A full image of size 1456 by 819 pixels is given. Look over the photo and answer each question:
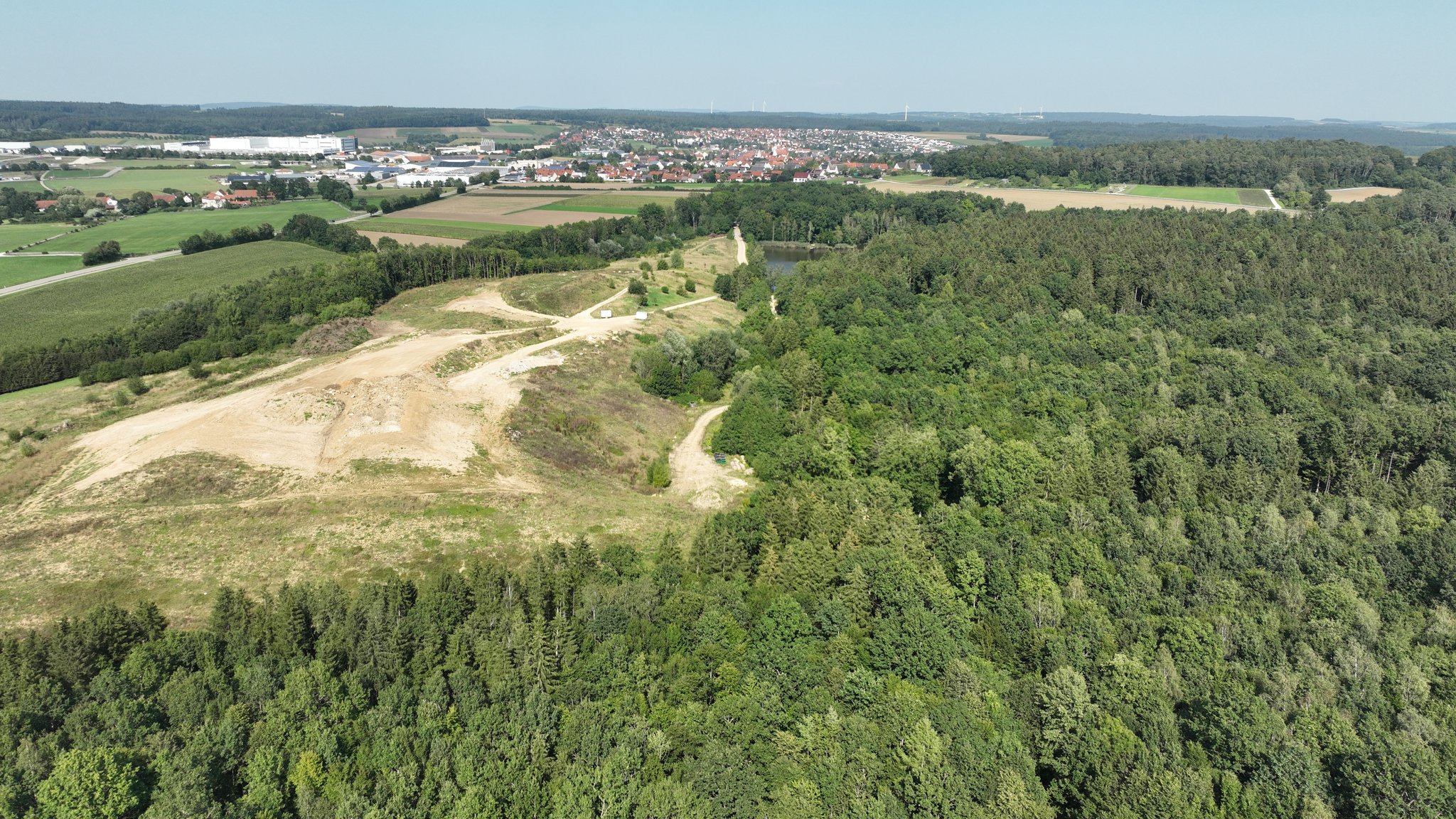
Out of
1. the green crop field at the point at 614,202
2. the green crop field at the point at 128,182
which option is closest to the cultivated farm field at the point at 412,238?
the green crop field at the point at 614,202

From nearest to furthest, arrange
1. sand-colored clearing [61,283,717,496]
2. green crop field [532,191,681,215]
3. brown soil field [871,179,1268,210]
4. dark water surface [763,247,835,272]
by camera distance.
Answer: sand-colored clearing [61,283,717,496] < dark water surface [763,247,835,272] < brown soil field [871,179,1268,210] < green crop field [532,191,681,215]

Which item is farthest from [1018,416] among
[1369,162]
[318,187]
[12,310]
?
[318,187]

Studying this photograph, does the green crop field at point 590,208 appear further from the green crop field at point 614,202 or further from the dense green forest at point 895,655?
the dense green forest at point 895,655

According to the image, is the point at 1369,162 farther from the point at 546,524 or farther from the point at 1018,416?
the point at 546,524

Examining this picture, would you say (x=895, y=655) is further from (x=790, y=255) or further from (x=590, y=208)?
(x=590, y=208)

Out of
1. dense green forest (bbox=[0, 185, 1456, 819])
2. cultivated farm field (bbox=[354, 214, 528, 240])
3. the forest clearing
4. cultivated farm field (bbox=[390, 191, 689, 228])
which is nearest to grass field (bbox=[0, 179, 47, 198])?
cultivated farm field (bbox=[354, 214, 528, 240])

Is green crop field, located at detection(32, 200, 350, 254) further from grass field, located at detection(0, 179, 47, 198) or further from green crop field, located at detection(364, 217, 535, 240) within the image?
grass field, located at detection(0, 179, 47, 198)

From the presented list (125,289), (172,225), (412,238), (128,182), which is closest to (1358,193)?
(412,238)
